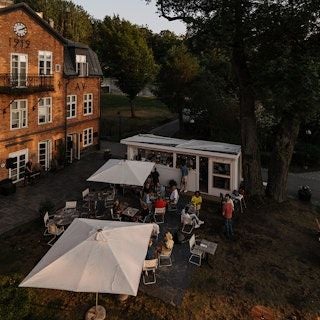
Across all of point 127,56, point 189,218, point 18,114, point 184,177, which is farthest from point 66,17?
point 189,218

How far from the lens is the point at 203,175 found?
21828 mm

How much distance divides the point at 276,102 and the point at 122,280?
11443 mm

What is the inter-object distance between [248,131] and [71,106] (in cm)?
1484

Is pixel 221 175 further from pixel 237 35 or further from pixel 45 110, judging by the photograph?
pixel 45 110

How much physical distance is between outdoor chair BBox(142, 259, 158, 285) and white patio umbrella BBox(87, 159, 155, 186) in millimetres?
5861

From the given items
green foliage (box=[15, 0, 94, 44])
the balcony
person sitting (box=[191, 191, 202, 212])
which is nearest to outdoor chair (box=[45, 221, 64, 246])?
person sitting (box=[191, 191, 202, 212])

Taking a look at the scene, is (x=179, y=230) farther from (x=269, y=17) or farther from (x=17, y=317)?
(x=269, y=17)

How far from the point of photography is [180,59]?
38594 mm

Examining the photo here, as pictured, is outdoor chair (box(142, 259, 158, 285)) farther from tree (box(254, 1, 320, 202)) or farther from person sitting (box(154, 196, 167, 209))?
tree (box(254, 1, 320, 202))

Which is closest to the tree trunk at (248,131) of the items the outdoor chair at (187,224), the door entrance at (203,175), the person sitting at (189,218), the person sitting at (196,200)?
the door entrance at (203,175)

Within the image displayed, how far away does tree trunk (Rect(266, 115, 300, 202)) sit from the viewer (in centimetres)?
1936

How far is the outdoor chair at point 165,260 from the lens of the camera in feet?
43.3

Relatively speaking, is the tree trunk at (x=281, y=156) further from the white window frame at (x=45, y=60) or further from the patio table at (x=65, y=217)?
the white window frame at (x=45, y=60)

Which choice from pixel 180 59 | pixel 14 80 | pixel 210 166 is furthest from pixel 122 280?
pixel 180 59
